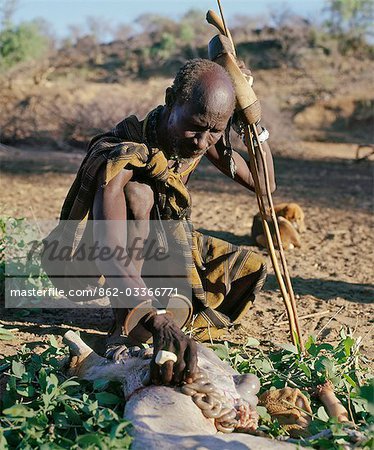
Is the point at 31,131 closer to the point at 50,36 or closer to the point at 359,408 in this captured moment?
the point at 359,408

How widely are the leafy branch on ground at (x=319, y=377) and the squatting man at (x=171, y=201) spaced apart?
0.34m

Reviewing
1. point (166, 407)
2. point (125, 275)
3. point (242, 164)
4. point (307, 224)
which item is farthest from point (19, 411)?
point (307, 224)

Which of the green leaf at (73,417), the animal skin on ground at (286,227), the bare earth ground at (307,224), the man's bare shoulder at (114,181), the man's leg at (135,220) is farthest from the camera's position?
the animal skin on ground at (286,227)

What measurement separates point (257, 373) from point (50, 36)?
88.4ft

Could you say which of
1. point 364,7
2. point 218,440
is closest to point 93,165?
point 218,440

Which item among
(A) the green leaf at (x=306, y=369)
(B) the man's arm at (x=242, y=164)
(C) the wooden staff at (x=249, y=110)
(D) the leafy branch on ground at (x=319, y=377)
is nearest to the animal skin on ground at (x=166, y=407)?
(D) the leafy branch on ground at (x=319, y=377)

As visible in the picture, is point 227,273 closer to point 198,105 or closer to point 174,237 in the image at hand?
point 174,237

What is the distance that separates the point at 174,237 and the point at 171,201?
17cm

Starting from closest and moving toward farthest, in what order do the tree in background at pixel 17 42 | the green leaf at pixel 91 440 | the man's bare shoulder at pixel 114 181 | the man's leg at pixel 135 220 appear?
the green leaf at pixel 91 440, the man's bare shoulder at pixel 114 181, the man's leg at pixel 135 220, the tree in background at pixel 17 42

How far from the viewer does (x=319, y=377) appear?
264 cm

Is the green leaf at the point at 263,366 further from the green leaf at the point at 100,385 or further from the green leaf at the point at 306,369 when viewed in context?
the green leaf at the point at 100,385

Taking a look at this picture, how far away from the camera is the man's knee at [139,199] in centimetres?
296

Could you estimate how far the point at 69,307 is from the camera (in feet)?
12.2

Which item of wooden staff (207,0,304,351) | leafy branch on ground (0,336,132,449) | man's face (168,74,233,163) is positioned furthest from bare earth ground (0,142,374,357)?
man's face (168,74,233,163)
